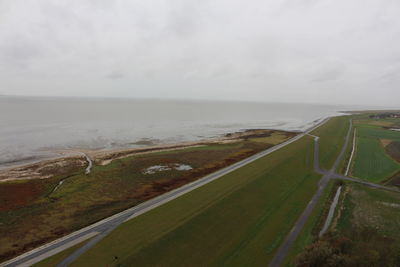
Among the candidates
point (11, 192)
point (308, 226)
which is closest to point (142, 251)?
point (308, 226)

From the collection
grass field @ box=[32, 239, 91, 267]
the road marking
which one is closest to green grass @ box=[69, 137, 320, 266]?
grass field @ box=[32, 239, 91, 267]

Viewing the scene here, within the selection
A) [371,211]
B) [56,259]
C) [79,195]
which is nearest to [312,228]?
[371,211]

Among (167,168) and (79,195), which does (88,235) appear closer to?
(79,195)

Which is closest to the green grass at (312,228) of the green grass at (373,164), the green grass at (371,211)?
the green grass at (371,211)

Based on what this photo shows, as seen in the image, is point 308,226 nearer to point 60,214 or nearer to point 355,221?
point 355,221

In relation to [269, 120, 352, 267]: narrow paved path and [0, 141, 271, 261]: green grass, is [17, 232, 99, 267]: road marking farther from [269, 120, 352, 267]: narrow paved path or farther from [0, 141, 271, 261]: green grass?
[269, 120, 352, 267]: narrow paved path
